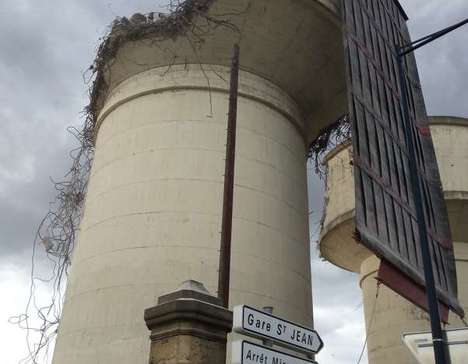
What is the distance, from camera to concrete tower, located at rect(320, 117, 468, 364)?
15.0 m

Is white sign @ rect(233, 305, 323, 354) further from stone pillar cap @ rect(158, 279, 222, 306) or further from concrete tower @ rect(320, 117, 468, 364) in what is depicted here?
concrete tower @ rect(320, 117, 468, 364)

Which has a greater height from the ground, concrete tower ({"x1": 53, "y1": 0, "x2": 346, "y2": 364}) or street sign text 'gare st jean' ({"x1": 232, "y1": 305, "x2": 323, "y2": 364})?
concrete tower ({"x1": 53, "y1": 0, "x2": 346, "y2": 364})

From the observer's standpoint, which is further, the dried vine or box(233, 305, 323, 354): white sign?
the dried vine

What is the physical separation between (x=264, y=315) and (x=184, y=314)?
28.9 inches

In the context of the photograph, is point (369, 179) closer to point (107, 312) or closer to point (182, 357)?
point (107, 312)

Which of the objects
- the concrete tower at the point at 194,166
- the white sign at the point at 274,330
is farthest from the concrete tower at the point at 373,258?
the white sign at the point at 274,330

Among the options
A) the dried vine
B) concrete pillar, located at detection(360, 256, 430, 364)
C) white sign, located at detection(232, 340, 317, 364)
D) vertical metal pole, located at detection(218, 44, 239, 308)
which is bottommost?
white sign, located at detection(232, 340, 317, 364)

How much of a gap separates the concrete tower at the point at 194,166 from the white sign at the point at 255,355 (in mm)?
4240

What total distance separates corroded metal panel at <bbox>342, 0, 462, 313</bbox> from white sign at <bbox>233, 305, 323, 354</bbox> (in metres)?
3.25

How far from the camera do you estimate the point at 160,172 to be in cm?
1041

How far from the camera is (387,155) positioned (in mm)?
10852

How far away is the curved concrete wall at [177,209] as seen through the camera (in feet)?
31.2

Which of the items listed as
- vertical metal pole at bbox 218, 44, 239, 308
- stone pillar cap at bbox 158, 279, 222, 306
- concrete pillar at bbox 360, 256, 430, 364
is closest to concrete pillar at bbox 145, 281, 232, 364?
stone pillar cap at bbox 158, 279, 222, 306

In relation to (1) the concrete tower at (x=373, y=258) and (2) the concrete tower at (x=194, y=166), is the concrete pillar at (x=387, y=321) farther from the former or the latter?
(2) the concrete tower at (x=194, y=166)
